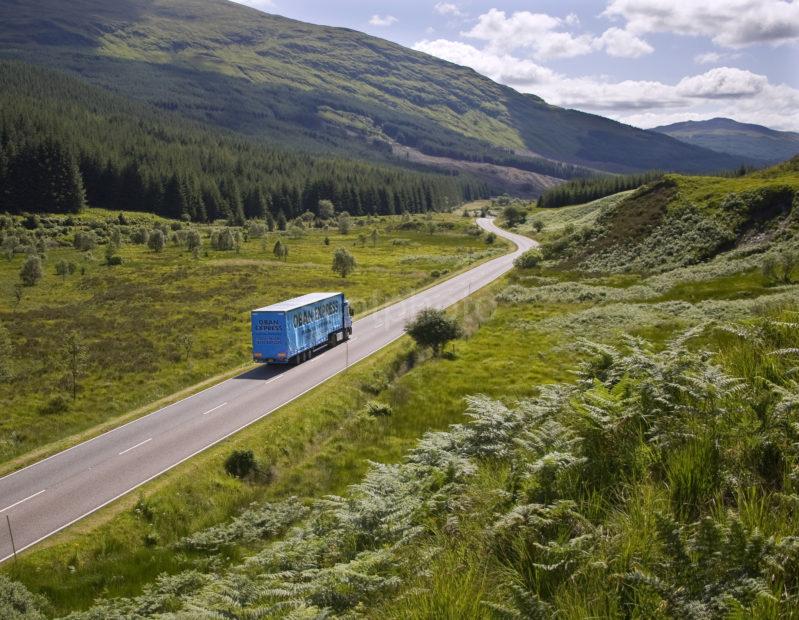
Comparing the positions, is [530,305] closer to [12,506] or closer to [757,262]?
[757,262]

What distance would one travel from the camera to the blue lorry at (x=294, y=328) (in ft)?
135

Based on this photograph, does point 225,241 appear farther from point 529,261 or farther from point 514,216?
point 514,216

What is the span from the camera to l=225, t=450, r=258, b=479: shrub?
26.0 meters

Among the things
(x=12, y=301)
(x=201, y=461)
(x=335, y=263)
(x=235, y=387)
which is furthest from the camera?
(x=335, y=263)

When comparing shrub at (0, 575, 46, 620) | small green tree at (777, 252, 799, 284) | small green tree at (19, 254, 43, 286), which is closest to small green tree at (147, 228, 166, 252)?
small green tree at (19, 254, 43, 286)

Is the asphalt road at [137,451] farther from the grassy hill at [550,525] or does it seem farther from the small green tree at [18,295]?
the small green tree at [18,295]

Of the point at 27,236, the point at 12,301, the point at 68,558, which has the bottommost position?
the point at 68,558

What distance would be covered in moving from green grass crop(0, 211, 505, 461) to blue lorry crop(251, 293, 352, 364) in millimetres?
5065

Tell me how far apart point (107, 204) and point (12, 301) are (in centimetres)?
12185

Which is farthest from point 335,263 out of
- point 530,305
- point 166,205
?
point 166,205

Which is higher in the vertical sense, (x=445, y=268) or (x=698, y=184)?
(x=698, y=184)

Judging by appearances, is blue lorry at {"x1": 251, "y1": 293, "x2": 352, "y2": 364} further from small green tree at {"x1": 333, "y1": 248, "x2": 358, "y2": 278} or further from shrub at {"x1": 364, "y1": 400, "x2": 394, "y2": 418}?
small green tree at {"x1": 333, "y1": 248, "x2": 358, "y2": 278}

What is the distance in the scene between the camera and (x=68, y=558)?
767 inches

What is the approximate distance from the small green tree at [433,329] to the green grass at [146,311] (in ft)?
49.4
